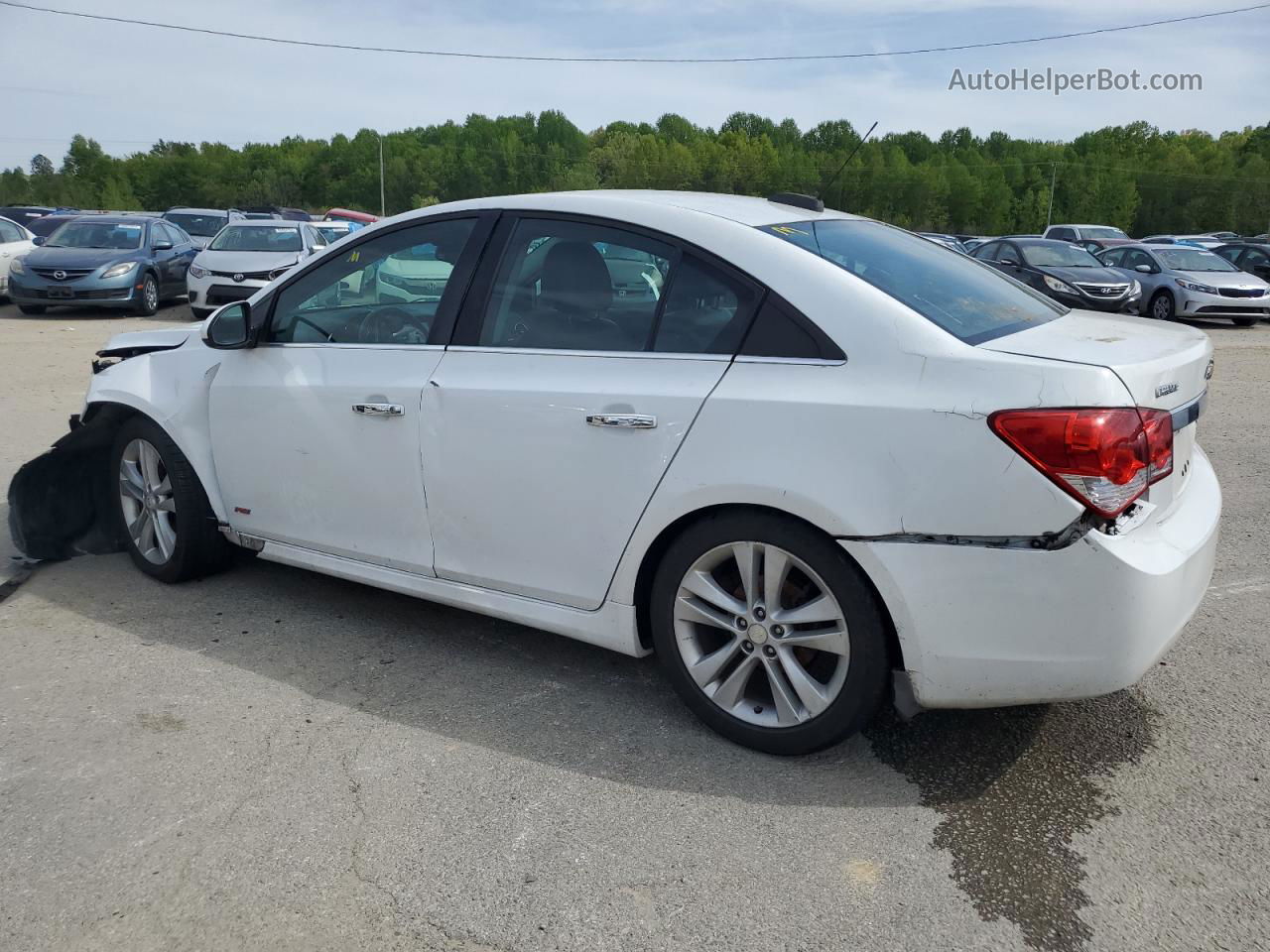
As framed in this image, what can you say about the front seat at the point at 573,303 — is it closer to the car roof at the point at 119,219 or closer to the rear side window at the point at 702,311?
the rear side window at the point at 702,311

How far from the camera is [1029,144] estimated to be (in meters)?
123

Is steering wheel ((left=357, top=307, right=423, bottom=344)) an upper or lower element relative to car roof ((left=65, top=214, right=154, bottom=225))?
upper

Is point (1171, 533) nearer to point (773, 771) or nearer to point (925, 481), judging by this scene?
point (925, 481)

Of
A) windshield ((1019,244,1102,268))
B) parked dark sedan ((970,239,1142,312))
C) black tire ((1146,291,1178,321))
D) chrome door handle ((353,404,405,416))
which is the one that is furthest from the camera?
windshield ((1019,244,1102,268))

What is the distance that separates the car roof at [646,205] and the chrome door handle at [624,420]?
0.69 m

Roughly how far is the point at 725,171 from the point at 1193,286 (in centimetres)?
8007

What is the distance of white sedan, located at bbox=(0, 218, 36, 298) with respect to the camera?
17.5 m

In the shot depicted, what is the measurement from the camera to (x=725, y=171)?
94.7 metres

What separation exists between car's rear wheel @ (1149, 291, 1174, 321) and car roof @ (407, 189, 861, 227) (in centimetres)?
1717

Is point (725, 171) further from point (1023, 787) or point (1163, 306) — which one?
point (1023, 787)

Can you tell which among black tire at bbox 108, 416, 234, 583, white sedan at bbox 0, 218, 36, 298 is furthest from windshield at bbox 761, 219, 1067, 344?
white sedan at bbox 0, 218, 36, 298

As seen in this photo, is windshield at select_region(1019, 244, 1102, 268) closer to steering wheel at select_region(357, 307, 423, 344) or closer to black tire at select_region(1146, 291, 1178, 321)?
black tire at select_region(1146, 291, 1178, 321)

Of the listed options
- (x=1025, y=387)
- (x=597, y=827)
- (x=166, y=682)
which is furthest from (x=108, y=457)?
(x=1025, y=387)

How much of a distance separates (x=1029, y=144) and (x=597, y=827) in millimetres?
134347
